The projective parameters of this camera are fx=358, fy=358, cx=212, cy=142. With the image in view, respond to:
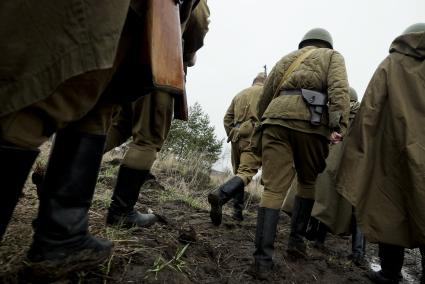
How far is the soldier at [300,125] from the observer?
2.79 meters

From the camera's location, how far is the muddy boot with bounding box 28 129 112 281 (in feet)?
4.44

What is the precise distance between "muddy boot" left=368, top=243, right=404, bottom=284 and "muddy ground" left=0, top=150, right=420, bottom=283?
21 cm

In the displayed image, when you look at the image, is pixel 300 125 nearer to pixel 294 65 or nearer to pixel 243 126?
pixel 294 65

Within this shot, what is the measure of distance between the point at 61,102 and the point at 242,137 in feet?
14.0

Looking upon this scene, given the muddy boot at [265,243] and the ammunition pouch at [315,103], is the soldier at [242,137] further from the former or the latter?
the ammunition pouch at [315,103]

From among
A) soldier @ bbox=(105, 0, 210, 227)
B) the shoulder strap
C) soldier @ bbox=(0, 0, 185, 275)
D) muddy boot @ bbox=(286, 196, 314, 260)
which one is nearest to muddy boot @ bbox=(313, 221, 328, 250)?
muddy boot @ bbox=(286, 196, 314, 260)

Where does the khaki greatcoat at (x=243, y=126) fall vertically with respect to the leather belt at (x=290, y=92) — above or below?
below

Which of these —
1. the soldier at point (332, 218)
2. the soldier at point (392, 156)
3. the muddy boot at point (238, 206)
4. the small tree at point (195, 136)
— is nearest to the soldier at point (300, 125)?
the soldier at point (392, 156)

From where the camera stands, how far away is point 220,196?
3805 mm

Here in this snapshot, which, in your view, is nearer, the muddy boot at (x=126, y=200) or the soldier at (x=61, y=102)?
the soldier at (x=61, y=102)

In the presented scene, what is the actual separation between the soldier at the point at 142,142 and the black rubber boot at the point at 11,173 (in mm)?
1101

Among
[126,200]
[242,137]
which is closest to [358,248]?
[242,137]

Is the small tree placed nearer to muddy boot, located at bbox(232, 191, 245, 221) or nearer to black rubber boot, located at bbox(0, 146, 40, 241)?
muddy boot, located at bbox(232, 191, 245, 221)

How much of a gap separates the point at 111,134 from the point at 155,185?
222 cm
